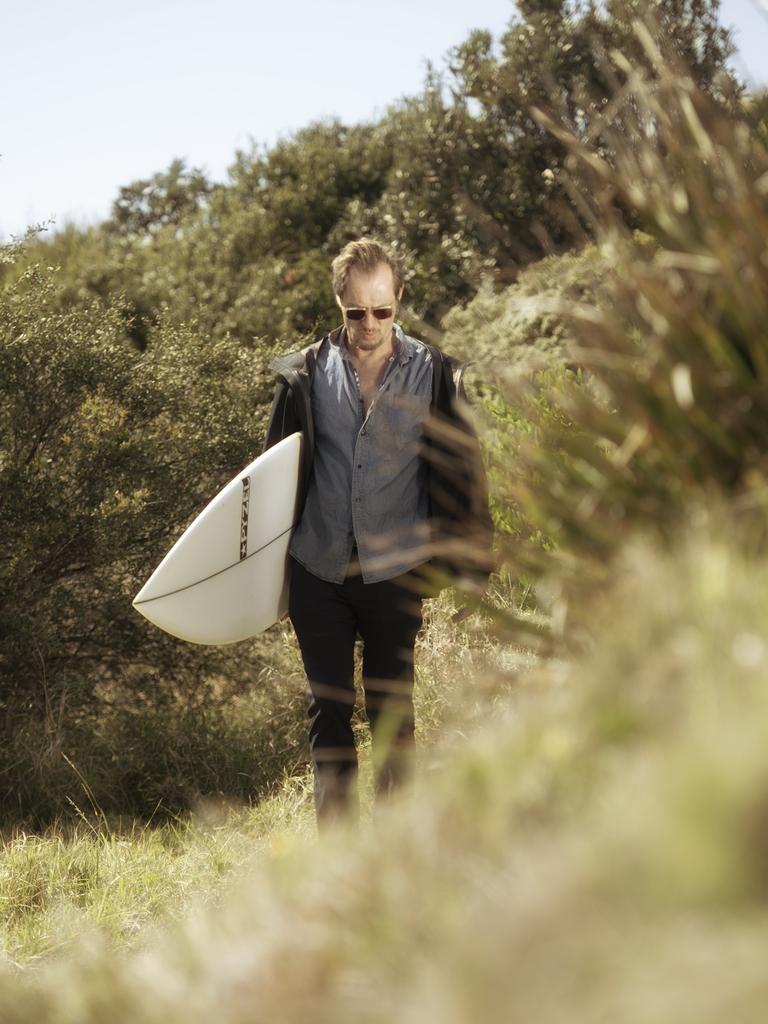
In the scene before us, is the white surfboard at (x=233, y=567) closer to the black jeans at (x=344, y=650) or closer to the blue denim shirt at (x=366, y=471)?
the blue denim shirt at (x=366, y=471)

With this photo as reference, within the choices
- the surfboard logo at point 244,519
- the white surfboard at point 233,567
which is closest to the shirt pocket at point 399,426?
the white surfboard at point 233,567

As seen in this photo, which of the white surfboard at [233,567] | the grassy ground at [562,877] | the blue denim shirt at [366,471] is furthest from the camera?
the white surfboard at [233,567]

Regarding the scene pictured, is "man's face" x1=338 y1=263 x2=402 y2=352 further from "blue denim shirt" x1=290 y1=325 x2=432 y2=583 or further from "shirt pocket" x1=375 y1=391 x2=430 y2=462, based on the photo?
"shirt pocket" x1=375 y1=391 x2=430 y2=462

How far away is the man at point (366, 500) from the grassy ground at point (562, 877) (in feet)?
6.93

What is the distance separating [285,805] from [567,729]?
155 inches

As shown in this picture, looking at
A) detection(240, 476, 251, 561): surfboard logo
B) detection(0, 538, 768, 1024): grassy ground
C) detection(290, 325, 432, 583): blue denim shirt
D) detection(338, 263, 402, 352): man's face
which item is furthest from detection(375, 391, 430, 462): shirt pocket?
detection(0, 538, 768, 1024): grassy ground

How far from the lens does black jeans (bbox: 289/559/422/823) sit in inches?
151

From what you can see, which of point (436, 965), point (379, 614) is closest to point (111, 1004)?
point (436, 965)

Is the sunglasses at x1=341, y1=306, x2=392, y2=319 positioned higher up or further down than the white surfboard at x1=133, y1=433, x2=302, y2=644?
higher up

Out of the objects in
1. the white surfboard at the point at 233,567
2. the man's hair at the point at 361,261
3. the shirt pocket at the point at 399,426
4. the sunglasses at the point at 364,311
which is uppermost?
the man's hair at the point at 361,261

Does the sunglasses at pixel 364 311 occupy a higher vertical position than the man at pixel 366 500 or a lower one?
higher

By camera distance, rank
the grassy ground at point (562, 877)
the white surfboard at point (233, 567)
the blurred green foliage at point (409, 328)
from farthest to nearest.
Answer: the white surfboard at point (233, 567) < the blurred green foliage at point (409, 328) < the grassy ground at point (562, 877)

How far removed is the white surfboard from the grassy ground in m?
2.51

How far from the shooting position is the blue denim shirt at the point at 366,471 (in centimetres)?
382
